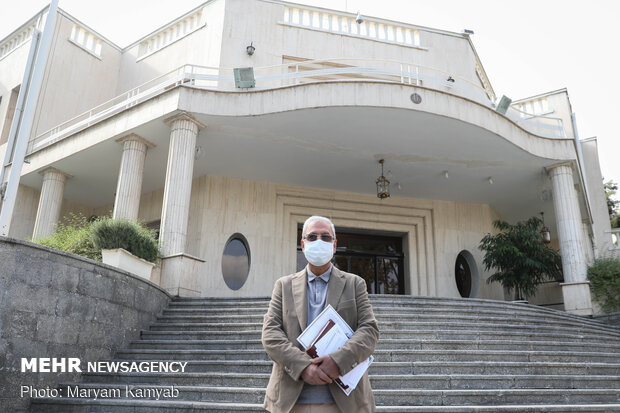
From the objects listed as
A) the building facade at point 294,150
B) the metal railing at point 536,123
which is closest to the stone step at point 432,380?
the building facade at point 294,150

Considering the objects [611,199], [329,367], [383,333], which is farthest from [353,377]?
[611,199]

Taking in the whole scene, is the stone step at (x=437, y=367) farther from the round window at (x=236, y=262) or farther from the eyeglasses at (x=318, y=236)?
the round window at (x=236, y=262)

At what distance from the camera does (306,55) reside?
46.8 ft

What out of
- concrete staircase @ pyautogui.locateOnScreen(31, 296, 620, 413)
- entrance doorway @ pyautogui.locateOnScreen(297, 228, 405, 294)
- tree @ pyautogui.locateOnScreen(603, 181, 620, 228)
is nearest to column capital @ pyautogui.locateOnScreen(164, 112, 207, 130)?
concrete staircase @ pyautogui.locateOnScreen(31, 296, 620, 413)

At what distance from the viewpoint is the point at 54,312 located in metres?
5.51

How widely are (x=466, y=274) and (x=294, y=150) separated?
738 centimetres

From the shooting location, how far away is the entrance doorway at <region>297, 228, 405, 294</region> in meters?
15.0

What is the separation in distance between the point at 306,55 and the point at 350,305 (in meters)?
12.8

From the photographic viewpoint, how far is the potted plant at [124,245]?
7.81 m

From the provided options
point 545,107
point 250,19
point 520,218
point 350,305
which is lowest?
point 350,305

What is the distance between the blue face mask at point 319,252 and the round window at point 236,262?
10.9 meters

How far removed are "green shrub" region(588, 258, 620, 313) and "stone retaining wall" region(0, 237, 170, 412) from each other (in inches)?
406

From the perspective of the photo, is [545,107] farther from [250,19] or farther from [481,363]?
[481,363]

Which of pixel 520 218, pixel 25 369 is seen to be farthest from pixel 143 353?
pixel 520 218
